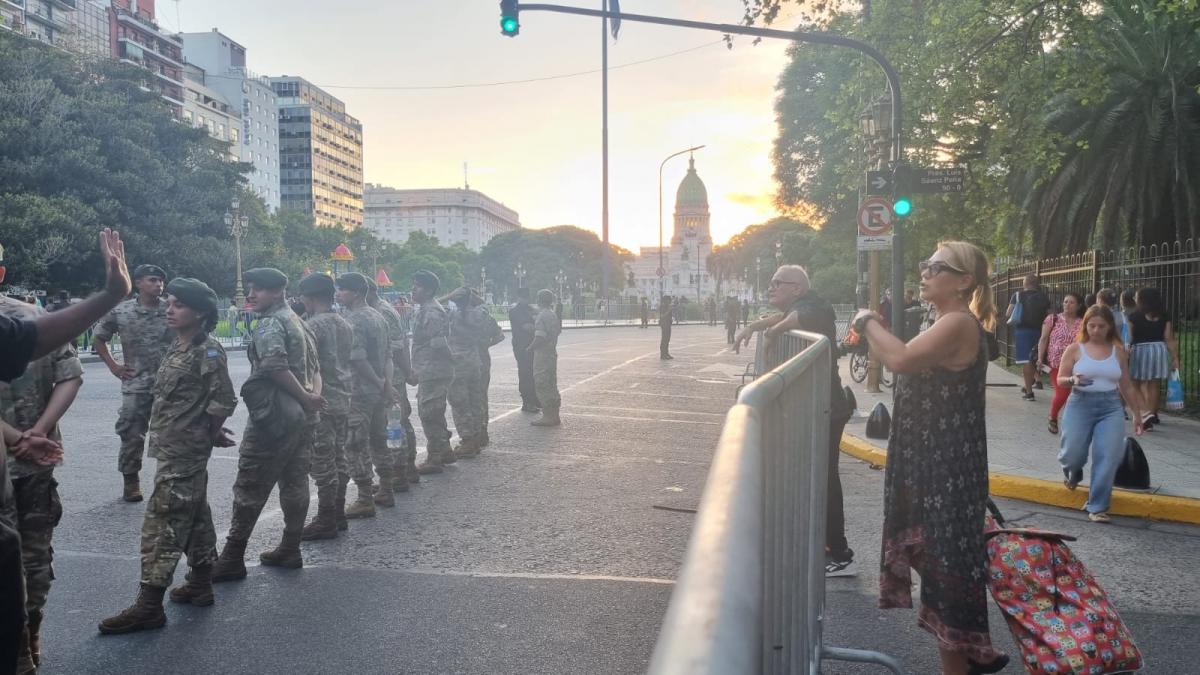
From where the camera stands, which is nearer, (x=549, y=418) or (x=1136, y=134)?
(x=549, y=418)

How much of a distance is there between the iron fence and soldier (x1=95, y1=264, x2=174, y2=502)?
10.8 metres

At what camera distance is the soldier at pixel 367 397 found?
683cm

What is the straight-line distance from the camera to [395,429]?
7.00 m

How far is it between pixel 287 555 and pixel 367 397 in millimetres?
1806

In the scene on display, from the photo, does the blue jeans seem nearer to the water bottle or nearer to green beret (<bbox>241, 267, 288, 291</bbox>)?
the water bottle

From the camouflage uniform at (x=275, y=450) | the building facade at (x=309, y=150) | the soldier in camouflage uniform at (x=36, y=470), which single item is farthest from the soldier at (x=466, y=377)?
the building facade at (x=309, y=150)

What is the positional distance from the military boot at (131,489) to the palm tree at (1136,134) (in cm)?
1952

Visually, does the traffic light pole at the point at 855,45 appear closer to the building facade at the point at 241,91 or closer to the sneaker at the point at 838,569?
the sneaker at the point at 838,569

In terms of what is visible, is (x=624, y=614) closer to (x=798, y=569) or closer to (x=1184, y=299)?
(x=798, y=569)

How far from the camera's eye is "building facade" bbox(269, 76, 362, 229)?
135125 mm

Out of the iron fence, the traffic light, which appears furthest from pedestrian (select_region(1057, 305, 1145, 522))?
the traffic light

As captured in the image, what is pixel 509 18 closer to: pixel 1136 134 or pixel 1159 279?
pixel 1159 279

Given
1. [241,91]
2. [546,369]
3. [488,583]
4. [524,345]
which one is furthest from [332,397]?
[241,91]

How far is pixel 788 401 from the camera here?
2723 millimetres
